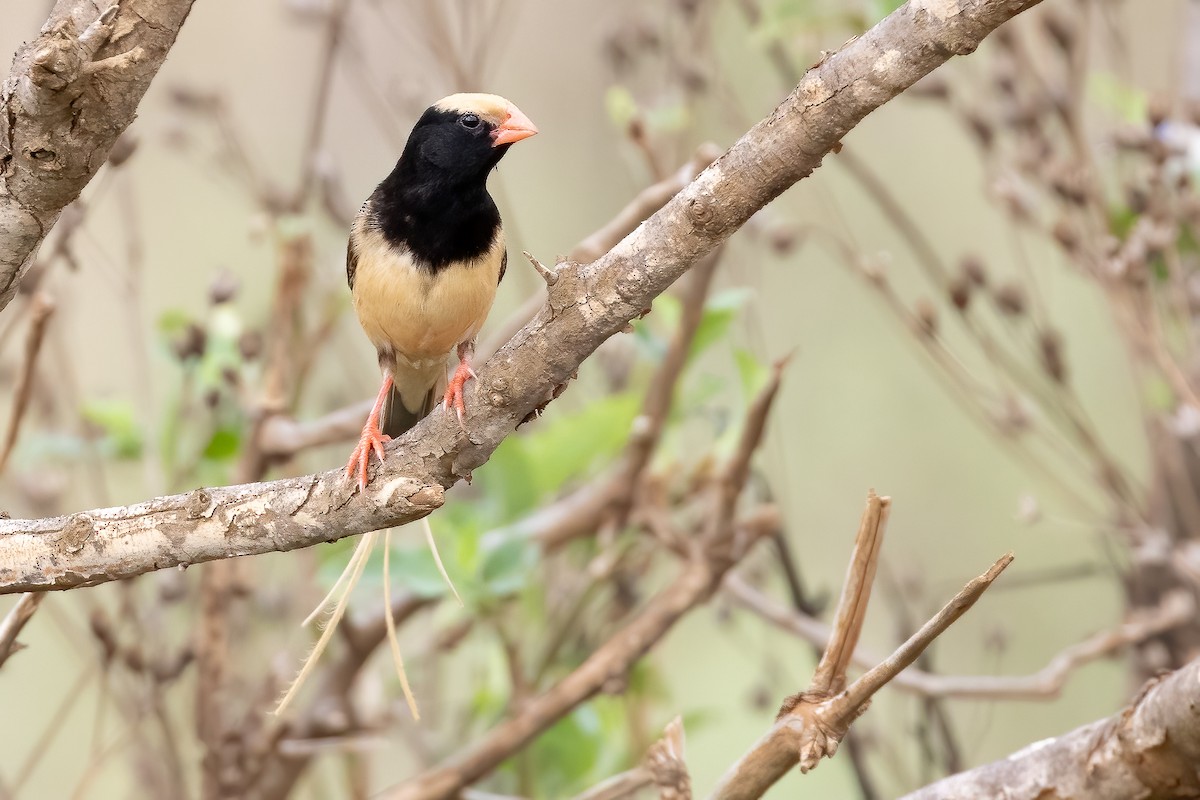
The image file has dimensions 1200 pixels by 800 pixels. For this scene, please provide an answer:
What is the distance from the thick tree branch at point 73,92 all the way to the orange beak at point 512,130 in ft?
2.18

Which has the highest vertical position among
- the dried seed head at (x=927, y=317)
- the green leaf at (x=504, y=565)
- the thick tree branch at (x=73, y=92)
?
the thick tree branch at (x=73, y=92)

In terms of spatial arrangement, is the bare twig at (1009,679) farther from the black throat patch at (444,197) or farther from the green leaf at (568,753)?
the black throat patch at (444,197)

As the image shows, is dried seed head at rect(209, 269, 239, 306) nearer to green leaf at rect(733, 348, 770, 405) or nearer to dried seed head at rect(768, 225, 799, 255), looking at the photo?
green leaf at rect(733, 348, 770, 405)

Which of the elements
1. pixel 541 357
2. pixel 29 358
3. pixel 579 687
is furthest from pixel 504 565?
pixel 541 357

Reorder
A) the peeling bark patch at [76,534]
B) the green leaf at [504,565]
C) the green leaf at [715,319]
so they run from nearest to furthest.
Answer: the peeling bark patch at [76,534] → the green leaf at [504,565] → the green leaf at [715,319]

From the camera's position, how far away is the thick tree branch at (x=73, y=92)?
3.58 feet

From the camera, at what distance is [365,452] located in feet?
4.96

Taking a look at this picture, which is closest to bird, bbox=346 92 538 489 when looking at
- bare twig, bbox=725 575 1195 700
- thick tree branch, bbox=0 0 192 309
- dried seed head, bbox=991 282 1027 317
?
thick tree branch, bbox=0 0 192 309

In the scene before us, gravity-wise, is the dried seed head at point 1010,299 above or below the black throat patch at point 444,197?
below

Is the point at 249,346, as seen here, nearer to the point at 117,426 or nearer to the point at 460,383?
the point at 117,426

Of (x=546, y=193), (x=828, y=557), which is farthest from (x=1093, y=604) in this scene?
(x=546, y=193)

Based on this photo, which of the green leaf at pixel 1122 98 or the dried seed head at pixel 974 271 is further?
the green leaf at pixel 1122 98

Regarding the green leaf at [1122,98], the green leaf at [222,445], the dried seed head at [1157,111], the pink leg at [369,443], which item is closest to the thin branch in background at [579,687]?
the pink leg at [369,443]

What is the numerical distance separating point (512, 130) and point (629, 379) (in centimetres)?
123
